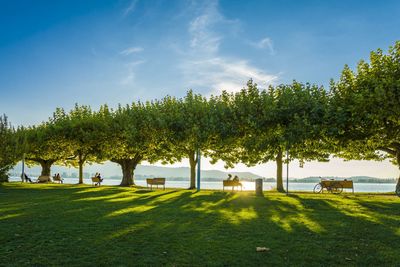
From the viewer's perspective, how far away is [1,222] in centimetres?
1253

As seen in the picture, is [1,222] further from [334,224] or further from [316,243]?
[334,224]

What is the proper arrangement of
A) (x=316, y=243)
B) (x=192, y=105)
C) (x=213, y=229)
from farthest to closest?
(x=192, y=105)
(x=213, y=229)
(x=316, y=243)

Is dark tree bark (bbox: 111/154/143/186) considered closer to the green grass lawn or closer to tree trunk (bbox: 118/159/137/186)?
tree trunk (bbox: 118/159/137/186)

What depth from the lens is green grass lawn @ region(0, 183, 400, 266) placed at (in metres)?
8.02

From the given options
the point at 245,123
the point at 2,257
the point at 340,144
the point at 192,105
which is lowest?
the point at 2,257

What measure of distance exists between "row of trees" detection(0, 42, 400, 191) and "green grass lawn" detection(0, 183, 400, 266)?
13.3 metres

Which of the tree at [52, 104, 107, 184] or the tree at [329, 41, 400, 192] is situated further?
the tree at [52, 104, 107, 184]

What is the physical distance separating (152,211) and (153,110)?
74.2 ft

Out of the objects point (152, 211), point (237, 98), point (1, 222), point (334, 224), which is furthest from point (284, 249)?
point (237, 98)

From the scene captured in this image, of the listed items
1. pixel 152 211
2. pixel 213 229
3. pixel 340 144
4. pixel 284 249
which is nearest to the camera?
pixel 284 249

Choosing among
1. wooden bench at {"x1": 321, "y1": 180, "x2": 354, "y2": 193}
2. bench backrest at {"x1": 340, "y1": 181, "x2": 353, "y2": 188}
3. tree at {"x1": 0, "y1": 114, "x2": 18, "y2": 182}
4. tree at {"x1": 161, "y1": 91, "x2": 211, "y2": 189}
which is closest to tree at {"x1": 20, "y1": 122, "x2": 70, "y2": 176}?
tree at {"x1": 0, "y1": 114, "x2": 18, "y2": 182}

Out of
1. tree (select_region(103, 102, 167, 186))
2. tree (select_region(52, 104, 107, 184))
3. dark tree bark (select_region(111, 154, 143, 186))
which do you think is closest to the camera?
tree (select_region(103, 102, 167, 186))

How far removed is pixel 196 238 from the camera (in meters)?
10.1

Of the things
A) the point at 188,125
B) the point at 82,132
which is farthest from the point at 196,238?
the point at 82,132
